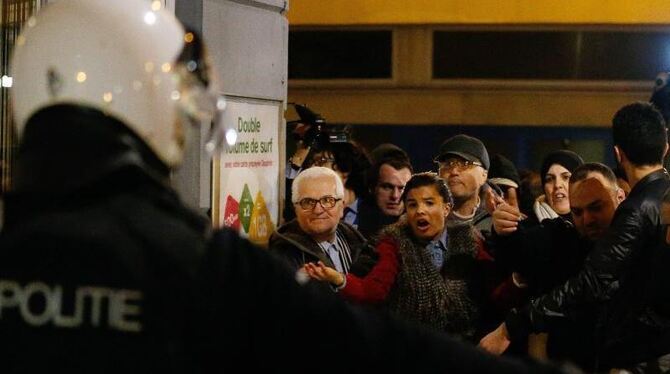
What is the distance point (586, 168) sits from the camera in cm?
570

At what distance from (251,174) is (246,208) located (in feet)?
0.62

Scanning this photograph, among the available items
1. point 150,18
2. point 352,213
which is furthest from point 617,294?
point 150,18

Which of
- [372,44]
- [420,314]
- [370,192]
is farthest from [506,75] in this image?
[420,314]

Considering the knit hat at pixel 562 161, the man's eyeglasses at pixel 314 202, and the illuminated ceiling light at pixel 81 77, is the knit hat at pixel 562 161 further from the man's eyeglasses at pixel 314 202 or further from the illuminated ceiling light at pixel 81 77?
the illuminated ceiling light at pixel 81 77

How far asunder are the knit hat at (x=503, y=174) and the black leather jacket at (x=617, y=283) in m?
2.69

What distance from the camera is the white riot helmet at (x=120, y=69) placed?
77.0 inches

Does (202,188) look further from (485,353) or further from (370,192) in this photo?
(485,353)

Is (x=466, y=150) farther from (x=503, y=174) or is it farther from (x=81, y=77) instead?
(x=81, y=77)

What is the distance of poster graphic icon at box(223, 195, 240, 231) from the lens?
6570 mm

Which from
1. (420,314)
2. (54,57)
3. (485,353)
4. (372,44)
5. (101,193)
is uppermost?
(372,44)

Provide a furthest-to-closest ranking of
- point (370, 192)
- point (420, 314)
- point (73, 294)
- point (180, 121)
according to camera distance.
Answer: point (370, 192)
point (420, 314)
point (180, 121)
point (73, 294)

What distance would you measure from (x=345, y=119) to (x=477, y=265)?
444 inches

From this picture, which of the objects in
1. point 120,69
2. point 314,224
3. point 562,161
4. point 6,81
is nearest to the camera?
point 120,69

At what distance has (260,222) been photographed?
705cm
